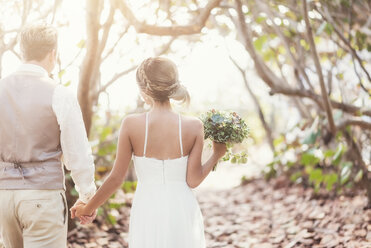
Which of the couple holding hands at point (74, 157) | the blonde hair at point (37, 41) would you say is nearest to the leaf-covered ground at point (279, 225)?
the couple holding hands at point (74, 157)

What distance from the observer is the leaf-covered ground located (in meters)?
4.66

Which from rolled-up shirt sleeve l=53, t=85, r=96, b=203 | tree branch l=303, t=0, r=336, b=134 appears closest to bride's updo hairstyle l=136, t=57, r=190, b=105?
rolled-up shirt sleeve l=53, t=85, r=96, b=203

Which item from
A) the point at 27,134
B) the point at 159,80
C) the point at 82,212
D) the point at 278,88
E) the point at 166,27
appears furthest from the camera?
the point at 278,88

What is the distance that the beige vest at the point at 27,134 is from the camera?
2.54 m

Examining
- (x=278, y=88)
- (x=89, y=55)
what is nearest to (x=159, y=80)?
(x=89, y=55)

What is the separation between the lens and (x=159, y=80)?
8.97ft

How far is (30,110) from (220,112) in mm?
1201

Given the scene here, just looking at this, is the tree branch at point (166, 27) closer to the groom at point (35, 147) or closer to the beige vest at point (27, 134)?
the groom at point (35, 147)

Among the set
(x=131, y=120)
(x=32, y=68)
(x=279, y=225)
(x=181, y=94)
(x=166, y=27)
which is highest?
(x=166, y=27)

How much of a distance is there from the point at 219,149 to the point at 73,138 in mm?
936

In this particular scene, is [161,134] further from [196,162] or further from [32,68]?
[32,68]

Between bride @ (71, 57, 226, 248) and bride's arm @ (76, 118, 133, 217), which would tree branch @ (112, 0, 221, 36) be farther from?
bride's arm @ (76, 118, 133, 217)

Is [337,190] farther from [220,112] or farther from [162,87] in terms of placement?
[162,87]

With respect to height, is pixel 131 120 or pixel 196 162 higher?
pixel 131 120
